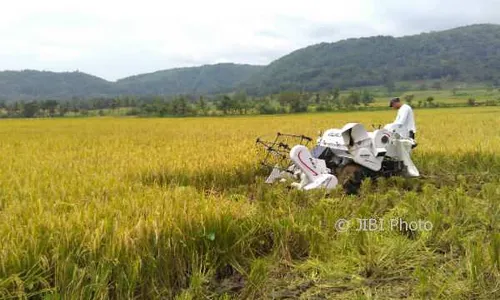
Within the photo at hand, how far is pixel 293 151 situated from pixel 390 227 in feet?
6.87

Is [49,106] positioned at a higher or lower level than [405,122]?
higher

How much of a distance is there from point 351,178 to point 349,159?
0.40 metres

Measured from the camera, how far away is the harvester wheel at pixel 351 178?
7.35 meters

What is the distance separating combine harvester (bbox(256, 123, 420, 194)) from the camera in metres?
6.98

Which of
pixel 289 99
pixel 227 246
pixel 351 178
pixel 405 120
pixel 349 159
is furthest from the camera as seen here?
pixel 289 99

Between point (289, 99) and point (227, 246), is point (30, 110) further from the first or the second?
point (227, 246)

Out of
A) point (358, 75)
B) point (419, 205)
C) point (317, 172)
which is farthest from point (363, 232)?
point (358, 75)

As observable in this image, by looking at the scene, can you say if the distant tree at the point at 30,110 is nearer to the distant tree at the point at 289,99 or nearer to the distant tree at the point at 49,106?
the distant tree at the point at 49,106

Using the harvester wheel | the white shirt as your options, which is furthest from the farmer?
the harvester wheel

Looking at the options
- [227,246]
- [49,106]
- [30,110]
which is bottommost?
[227,246]

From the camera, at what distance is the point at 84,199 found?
16.2 ft

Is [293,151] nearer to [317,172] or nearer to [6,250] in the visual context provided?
[317,172]

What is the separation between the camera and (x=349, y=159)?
763cm

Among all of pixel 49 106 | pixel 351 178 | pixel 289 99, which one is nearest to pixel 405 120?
pixel 351 178
